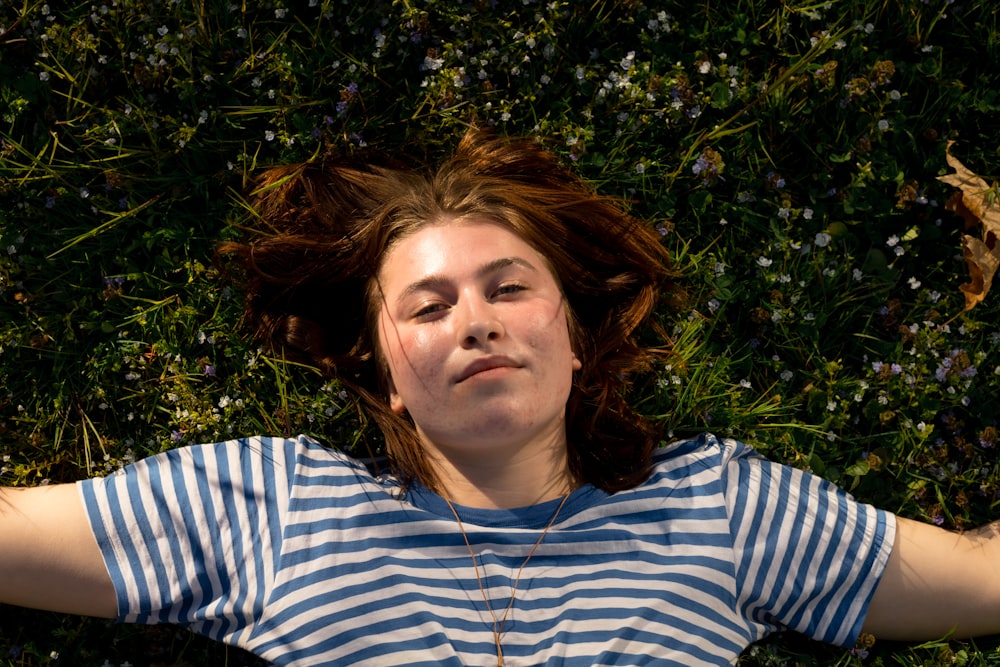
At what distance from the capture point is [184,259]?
4.35 metres

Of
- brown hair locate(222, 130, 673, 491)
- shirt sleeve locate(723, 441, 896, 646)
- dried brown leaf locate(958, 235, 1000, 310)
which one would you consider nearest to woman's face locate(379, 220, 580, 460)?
brown hair locate(222, 130, 673, 491)

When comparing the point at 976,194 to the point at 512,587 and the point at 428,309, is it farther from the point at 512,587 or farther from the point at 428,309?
the point at 512,587

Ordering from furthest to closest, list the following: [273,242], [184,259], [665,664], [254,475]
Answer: [184,259], [273,242], [254,475], [665,664]

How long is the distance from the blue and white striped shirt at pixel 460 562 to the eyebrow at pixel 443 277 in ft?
2.58

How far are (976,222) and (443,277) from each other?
2.45 m

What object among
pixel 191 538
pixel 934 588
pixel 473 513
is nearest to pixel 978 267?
pixel 934 588

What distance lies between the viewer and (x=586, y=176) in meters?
4.38

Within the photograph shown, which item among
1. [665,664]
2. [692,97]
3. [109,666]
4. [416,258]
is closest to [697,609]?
[665,664]

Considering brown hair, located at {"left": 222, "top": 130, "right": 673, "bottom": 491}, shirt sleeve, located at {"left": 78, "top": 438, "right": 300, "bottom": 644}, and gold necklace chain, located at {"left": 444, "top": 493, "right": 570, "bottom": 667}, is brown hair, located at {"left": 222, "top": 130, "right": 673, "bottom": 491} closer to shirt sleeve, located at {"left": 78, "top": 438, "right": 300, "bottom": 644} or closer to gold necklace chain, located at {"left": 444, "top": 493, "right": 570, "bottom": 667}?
gold necklace chain, located at {"left": 444, "top": 493, "right": 570, "bottom": 667}

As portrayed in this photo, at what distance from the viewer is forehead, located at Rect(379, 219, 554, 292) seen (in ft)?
11.7

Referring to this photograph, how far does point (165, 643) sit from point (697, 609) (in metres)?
2.29

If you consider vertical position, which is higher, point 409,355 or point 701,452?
point 409,355

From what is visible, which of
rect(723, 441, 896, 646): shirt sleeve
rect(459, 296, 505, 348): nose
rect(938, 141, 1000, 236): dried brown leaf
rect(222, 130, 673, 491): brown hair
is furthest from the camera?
rect(938, 141, 1000, 236): dried brown leaf

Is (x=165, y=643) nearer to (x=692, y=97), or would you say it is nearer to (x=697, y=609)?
(x=697, y=609)
